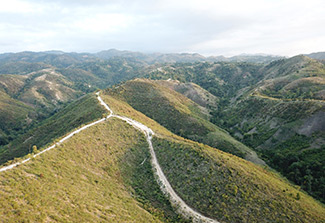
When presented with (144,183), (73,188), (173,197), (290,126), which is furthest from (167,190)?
(290,126)

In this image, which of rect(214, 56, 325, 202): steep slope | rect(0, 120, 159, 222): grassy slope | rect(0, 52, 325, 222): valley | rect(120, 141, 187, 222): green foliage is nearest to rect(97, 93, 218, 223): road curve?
rect(0, 52, 325, 222): valley

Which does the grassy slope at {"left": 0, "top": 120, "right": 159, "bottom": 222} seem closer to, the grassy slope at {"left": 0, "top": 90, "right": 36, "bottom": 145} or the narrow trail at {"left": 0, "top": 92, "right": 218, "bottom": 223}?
the narrow trail at {"left": 0, "top": 92, "right": 218, "bottom": 223}

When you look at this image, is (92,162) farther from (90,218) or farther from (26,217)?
(26,217)

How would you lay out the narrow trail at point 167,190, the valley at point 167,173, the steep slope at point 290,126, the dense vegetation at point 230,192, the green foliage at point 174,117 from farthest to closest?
the green foliage at point 174,117
the steep slope at point 290,126
the narrow trail at point 167,190
the dense vegetation at point 230,192
the valley at point 167,173

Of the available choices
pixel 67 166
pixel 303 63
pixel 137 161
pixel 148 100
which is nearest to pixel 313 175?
pixel 137 161

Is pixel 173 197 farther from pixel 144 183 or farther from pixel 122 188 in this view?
pixel 122 188

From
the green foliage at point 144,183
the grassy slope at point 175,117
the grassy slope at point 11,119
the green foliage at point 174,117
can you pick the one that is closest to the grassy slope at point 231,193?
the green foliage at point 144,183

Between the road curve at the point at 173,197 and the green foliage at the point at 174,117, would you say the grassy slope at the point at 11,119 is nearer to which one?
the green foliage at the point at 174,117
